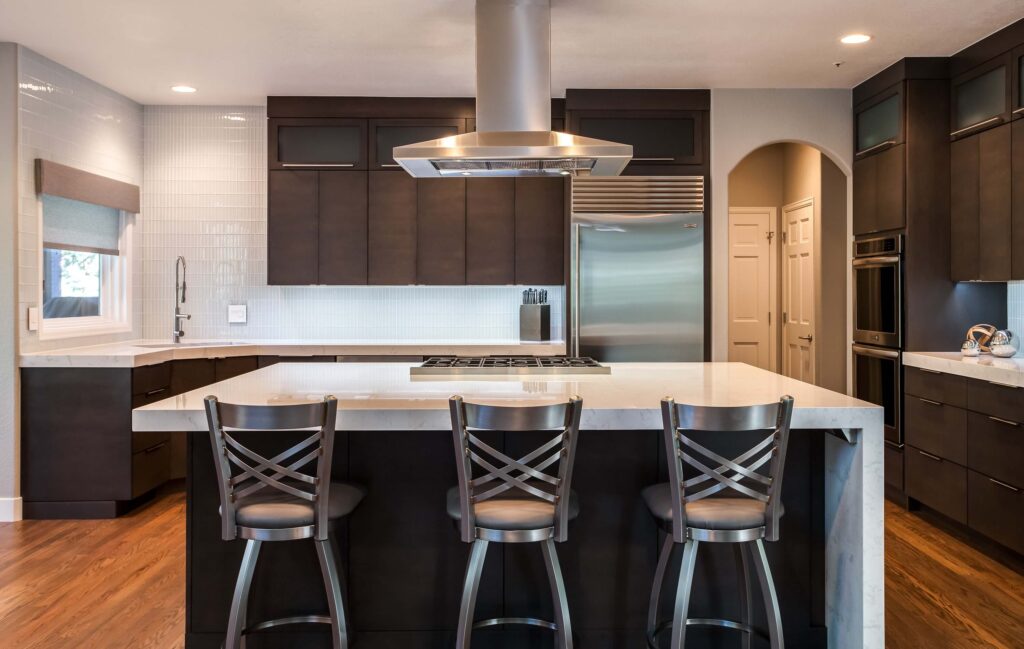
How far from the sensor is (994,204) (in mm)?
4207

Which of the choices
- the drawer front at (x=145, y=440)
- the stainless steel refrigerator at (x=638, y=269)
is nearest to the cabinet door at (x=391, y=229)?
the stainless steel refrigerator at (x=638, y=269)

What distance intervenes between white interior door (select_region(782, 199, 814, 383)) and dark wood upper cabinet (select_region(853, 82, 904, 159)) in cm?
116

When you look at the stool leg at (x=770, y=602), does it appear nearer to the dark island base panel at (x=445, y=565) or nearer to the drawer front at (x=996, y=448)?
the dark island base panel at (x=445, y=565)

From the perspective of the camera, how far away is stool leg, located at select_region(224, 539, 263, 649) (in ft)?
7.59

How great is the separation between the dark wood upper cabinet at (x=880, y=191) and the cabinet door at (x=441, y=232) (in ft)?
8.71

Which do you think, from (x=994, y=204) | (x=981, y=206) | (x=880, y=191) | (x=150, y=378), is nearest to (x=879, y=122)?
(x=880, y=191)

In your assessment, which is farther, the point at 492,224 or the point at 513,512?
the point at 492,224

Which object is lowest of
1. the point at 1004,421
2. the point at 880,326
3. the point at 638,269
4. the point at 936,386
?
the point at 1004,421

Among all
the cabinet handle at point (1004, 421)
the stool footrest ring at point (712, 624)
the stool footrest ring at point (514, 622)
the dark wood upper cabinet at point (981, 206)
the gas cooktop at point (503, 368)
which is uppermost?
the dark wood upper cabinet at point (981, 206)

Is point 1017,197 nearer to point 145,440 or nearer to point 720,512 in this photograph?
point 720,512

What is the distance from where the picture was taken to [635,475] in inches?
107

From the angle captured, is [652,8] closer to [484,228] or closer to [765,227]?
[484,228]

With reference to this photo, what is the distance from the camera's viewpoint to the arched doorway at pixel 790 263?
20.5 feet

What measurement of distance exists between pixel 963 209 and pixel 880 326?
2.69 feet
